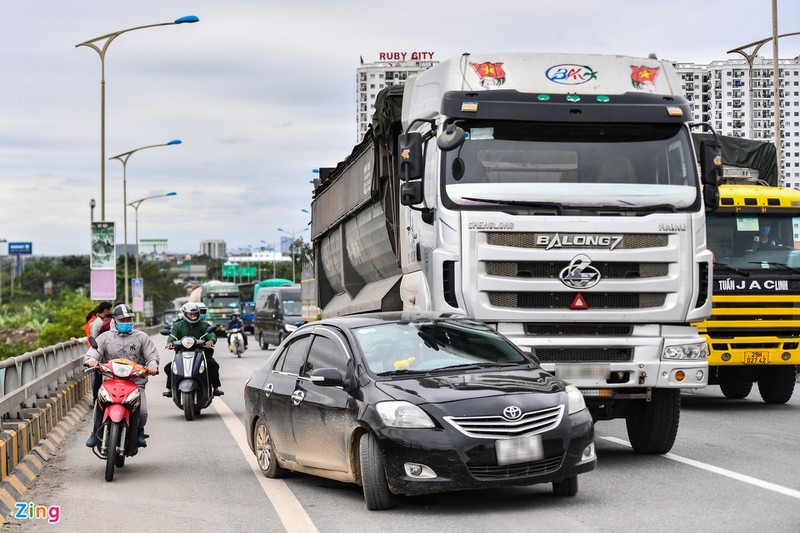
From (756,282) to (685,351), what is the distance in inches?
218

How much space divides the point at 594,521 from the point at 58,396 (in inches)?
471

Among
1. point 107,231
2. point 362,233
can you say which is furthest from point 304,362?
point 107,231

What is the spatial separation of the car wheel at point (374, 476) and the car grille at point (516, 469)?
708mm

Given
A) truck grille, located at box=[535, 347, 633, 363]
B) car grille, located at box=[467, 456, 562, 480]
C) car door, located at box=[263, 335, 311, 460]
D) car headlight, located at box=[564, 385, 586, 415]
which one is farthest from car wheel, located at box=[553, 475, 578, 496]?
car door, located at box=[263, 335, 311, 460]

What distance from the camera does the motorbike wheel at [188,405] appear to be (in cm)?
1789

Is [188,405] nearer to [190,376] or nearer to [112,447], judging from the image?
[190,376]

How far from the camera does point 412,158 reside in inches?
458

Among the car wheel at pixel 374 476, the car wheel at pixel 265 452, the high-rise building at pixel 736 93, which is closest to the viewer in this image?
the car wheel at pixel 374 476

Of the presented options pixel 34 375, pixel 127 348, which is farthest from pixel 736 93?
pixel 127 348

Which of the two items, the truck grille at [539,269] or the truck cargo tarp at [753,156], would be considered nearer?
the truck grille at [539,269]

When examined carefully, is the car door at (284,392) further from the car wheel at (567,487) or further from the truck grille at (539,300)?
the car wheel at (567,487)

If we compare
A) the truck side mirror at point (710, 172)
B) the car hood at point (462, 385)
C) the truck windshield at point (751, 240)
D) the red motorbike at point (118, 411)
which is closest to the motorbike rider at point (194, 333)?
the red motorbike at point (118, 411)

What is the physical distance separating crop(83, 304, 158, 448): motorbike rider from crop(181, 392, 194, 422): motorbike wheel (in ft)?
18.3

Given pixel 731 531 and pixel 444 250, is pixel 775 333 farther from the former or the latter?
pixel 731 531
